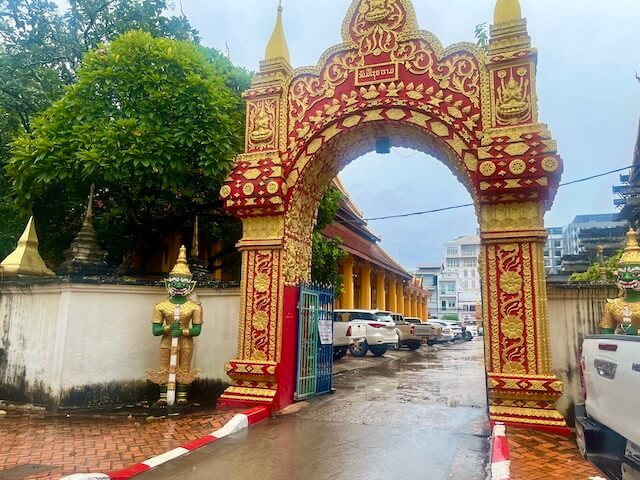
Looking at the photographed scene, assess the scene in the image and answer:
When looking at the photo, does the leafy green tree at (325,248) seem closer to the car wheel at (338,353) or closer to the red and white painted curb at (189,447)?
the car wheel at (338,353)

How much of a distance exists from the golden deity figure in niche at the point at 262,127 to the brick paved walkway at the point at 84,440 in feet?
13.6

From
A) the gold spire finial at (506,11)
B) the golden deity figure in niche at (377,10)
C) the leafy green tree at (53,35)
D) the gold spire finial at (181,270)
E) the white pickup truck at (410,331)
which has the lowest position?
the white pickup truck at (410,331)

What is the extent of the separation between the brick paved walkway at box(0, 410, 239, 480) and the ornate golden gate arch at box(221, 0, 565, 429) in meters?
1.22

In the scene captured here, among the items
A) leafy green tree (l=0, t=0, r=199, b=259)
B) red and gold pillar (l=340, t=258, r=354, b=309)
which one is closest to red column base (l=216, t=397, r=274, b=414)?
leafy green tree (l=0, t=0, r=199, b=259)

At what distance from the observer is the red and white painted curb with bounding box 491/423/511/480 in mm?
4105

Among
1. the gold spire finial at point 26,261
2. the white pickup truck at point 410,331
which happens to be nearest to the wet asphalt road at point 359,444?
the gold spire finial at point 26,261

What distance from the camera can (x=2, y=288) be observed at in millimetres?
8320

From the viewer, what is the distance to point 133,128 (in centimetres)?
818

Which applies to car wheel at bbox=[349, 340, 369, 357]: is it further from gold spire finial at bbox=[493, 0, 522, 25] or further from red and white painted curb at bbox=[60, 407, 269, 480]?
gold spire finial at bbox=[493, 0, 522, 25]

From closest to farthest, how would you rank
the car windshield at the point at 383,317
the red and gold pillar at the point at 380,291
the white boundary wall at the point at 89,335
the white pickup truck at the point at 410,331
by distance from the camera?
the white boundary wall at the point at 89,335 → the car windshield at the point at 383,317 → the white pickup truck at the point at 410,331 → the red and gold pillar at the point at 380,291

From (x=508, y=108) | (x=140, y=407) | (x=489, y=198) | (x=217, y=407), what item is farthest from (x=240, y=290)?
(x=508, y=108)

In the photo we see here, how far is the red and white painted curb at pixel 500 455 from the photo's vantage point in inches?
162

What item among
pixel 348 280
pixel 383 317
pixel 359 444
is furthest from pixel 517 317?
pixel 348 280

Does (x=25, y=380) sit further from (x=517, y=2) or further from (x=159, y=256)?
(x=517, y=2)
